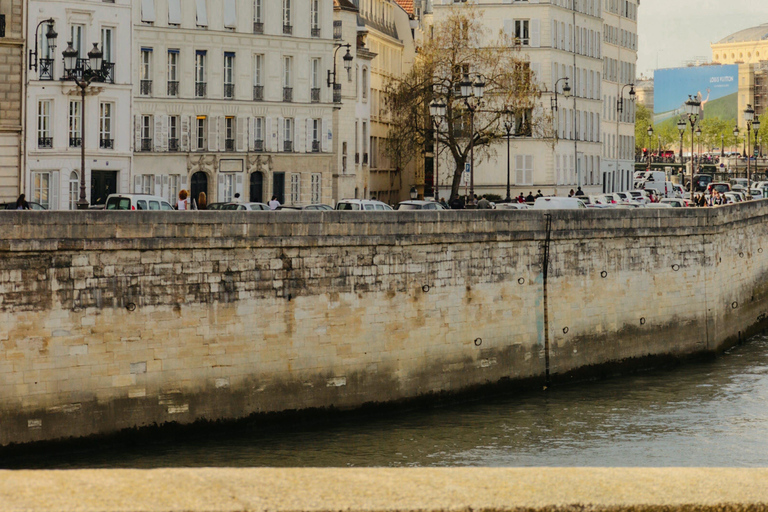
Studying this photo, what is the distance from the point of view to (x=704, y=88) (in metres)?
200

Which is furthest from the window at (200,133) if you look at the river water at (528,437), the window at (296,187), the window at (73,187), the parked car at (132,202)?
the river water at (528,437)

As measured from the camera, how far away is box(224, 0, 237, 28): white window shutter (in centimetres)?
5662

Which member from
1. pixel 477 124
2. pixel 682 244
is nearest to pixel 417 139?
pixel 477 124

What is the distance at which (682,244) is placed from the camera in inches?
1410

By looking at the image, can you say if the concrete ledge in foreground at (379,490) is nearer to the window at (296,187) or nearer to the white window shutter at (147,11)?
the white window shutter at (147,11)

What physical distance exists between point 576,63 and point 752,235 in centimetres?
4727

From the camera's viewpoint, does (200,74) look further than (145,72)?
Yes

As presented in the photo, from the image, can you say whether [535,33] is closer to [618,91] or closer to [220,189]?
[618,91]

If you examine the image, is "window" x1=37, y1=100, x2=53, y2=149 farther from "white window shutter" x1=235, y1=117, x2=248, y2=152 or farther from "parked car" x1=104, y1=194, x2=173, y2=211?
"parked car" x1=104, y1=194, x2=173, y2=211

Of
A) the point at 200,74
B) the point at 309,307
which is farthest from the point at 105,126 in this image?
the point at 309,307

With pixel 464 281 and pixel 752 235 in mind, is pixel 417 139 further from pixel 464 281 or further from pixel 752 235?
pixel 464 281

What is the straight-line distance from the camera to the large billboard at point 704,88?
647 feet

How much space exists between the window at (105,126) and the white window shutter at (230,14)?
7.96m

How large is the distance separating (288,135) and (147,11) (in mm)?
9003
